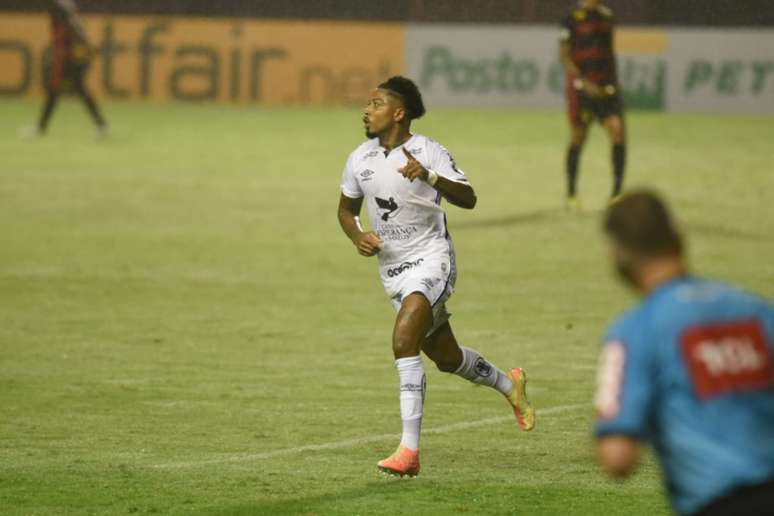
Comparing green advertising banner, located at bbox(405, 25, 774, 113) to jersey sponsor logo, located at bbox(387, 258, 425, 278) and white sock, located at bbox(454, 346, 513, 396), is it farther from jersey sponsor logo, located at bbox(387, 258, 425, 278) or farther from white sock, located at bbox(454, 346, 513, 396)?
jersey sponsor logo, located at bbox(387, 258, 425, 278)

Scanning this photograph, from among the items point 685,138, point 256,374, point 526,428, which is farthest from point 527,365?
point 685,138

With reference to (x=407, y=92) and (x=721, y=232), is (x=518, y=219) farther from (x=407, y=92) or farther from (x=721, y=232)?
(x=407, y=92)

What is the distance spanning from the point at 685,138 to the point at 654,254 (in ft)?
81.2

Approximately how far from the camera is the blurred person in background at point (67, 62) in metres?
28.2

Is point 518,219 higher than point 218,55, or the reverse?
point 518,219

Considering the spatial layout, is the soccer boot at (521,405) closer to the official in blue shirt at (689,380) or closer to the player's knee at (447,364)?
the player's knee at (447,364)

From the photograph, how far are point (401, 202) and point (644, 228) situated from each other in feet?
16.0

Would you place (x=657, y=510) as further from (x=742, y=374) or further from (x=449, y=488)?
(x=742, y=374)

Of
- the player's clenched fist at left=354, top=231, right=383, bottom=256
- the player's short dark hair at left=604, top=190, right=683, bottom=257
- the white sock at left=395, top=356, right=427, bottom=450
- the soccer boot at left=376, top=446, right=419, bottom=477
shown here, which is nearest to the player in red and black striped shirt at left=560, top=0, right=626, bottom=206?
the player's clenched fist at left=354, top=231, right=383, bottom=256

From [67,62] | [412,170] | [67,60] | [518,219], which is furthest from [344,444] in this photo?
[67,60]

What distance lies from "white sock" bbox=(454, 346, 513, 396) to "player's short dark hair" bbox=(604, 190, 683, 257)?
16.6ft

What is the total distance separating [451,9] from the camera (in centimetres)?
3559

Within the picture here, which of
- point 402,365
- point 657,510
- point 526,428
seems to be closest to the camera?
point 657,510

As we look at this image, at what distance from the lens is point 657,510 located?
811 cm
